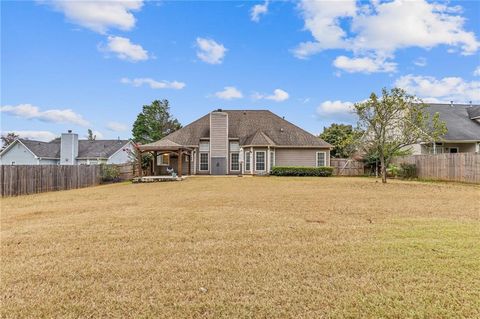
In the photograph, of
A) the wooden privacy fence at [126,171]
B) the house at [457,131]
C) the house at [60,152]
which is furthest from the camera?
the house at [60,152]

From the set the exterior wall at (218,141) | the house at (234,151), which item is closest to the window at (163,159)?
the house at (234,151)

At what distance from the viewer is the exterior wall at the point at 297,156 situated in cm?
2839

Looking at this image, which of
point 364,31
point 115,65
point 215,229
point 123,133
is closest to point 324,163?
point 364,31

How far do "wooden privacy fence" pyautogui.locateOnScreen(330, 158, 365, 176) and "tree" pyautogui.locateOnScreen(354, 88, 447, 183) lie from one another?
9.56m

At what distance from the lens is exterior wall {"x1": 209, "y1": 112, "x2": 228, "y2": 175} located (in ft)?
94.1

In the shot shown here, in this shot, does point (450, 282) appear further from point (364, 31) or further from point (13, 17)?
point (364, 31)

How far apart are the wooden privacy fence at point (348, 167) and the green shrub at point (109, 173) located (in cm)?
1934

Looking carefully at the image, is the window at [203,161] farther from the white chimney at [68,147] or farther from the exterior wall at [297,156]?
the white chimney at [68,147]

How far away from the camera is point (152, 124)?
49.8 meters

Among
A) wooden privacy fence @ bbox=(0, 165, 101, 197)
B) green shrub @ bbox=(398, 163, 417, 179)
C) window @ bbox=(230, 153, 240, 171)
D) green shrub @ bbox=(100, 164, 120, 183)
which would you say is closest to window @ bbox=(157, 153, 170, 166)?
green shrub @ bbox=(100, 164, 120, 183)

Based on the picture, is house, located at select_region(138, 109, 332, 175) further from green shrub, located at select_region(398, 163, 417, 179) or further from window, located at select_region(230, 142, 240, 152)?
green shrub, located at select_region(398, 163, 417, 179)

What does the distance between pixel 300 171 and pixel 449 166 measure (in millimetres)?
10876

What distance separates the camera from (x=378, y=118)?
62.4 ft

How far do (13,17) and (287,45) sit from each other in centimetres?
1455
